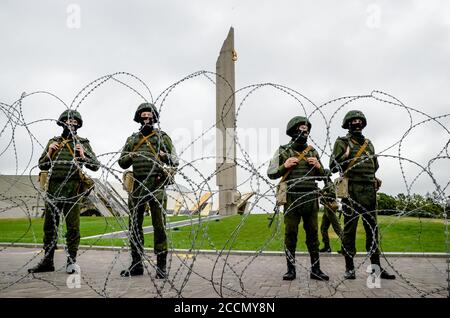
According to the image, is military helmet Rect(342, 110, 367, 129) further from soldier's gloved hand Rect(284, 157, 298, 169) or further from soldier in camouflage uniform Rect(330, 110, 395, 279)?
soldier's gloved hand Rect(284, 157, 298, 169)

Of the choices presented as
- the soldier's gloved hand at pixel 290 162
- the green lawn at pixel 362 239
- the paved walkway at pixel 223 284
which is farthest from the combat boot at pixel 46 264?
the soldier's gloved hand at pixel 290 162

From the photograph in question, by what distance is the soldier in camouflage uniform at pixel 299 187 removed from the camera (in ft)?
17.3

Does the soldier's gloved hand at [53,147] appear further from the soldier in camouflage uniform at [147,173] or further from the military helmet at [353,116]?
the military helmet at [353,116]

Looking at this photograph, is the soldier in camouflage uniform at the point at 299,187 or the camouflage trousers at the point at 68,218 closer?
the soldier in camouflage uniform at the point at 299,187

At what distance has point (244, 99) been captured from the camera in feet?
12.5

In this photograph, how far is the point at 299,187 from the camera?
5.46 m

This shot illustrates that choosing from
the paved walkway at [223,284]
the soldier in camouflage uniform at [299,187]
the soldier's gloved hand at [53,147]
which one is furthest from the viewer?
the soldier's gloved hand at [53,147]

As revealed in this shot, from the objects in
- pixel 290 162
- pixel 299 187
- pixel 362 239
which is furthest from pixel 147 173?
pixel 362 239

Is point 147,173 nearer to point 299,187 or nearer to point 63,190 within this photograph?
point 63,190

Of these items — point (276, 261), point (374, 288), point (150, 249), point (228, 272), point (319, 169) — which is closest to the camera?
point (374, 288)
